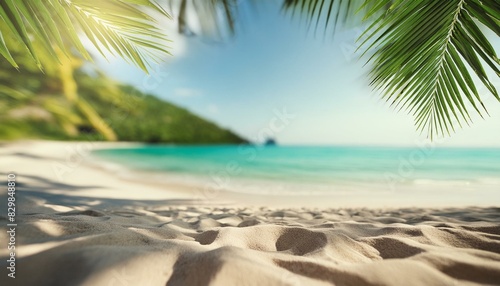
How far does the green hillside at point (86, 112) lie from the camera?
1562 cm

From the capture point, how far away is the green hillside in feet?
51.2

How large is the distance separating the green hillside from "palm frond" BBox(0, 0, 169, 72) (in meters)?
8.85

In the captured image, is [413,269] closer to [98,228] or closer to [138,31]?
[98,228]

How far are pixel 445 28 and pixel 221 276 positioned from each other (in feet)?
4.32

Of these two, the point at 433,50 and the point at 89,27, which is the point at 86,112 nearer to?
the point at 89,27

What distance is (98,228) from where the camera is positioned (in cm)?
100

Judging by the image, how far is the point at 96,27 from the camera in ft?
3.44

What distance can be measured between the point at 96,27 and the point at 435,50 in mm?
1437

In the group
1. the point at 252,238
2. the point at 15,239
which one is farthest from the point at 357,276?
the point at 15,239

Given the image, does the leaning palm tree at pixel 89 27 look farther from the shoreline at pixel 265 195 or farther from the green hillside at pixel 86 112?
the green hillside at pixel 86 112

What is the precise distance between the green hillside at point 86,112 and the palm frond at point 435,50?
961cm

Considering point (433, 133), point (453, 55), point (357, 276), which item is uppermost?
point (453, 55)

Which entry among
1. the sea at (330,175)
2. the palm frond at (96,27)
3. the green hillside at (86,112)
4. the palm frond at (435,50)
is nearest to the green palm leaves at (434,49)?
the palm frond at (435,50)

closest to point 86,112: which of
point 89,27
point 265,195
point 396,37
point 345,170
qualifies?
point 345,170
